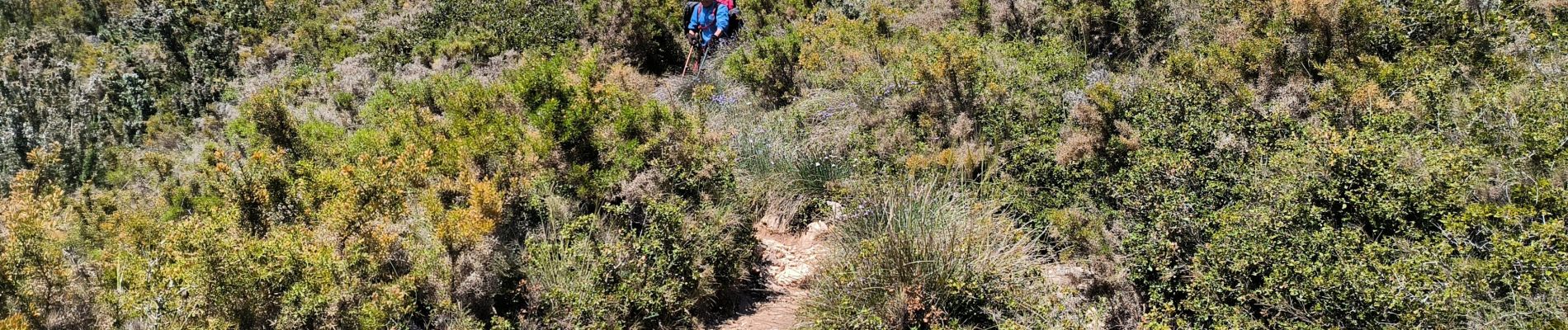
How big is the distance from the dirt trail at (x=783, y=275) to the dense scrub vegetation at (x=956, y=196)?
0.13 meters

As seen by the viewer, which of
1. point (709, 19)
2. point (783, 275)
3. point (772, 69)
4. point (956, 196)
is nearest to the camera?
point (956, 196)

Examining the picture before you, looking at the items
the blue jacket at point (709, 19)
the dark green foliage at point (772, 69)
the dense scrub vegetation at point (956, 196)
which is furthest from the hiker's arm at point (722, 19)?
the dense scrub vegetation at point (956, 196)

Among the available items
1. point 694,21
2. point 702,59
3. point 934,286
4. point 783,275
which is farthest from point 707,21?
point 934,286

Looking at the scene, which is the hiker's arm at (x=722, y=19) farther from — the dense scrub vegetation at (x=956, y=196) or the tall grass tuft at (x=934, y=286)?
the tall grass tuft at (x=934, y=286)

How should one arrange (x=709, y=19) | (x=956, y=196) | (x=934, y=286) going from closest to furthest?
(x=934, y=286) → (x=956, y=196) → (x=709, y=19)

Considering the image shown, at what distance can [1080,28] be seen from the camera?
25.0 ft

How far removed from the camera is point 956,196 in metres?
5.62

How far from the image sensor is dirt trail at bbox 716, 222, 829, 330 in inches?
206

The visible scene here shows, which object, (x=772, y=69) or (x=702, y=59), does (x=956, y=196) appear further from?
Answer: (x=702, y=59)

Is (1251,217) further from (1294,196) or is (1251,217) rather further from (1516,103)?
(1516,103)

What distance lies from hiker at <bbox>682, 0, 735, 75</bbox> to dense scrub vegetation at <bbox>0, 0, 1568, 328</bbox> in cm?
184

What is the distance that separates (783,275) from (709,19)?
4929 mm

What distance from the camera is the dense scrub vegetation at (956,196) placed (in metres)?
3.93

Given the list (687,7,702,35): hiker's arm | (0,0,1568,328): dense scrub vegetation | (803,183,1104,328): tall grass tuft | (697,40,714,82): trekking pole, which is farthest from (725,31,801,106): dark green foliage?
(803,183,1104,328): tall grass tuft
